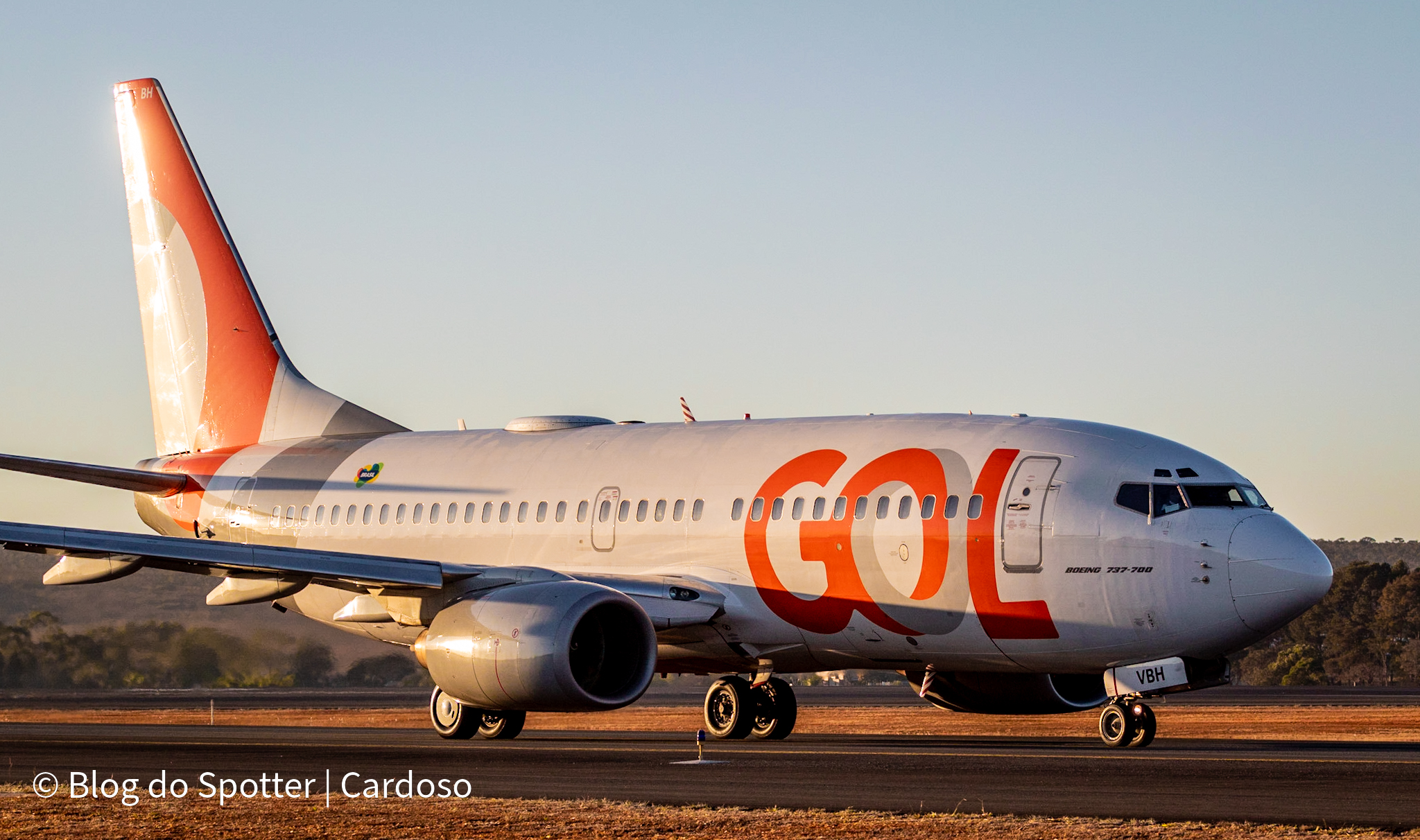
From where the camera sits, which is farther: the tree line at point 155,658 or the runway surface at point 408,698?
the tree line at point 155,658

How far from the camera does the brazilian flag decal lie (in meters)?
29.6

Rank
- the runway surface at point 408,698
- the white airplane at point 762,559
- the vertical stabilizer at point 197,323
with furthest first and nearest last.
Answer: the runway surface at point 408,698, the vertical stabilizer at point 197,323, the white airplane at point 762,559

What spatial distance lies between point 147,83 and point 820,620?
19.1 meters

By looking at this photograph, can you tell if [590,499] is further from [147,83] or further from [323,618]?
[147,83]

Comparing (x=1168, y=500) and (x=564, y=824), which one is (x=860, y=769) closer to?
(x=1168, y=500)

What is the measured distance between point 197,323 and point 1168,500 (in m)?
19.8

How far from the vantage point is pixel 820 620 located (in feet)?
76.6

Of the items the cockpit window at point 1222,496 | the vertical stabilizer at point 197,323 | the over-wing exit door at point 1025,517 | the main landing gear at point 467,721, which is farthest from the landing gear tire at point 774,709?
the vertical stabilizer at point 197,323

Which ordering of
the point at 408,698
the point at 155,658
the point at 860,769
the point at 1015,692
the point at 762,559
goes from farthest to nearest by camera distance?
the point at 408,698
the point at 155,658
the point at 1015,692
the point at 762,559
the point at 860,769

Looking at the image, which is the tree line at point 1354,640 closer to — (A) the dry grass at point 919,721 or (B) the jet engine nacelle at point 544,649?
(A) the dry grass at point 919,721

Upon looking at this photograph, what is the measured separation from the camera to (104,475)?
29.5m

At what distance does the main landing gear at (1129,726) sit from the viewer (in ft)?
69.7

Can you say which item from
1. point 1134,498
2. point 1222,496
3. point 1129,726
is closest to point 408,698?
point 1129,726

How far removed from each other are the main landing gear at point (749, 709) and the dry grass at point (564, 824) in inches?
358
